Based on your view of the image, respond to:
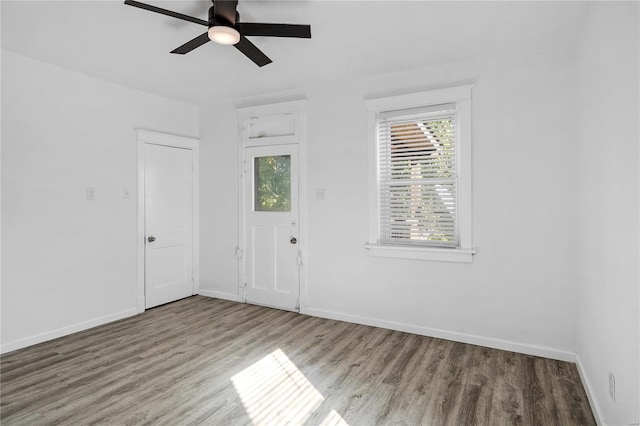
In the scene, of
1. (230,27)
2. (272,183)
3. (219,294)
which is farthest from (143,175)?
(230,27)

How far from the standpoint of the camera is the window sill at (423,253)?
3412 millimetres

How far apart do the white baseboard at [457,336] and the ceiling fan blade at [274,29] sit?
2921 millimetres

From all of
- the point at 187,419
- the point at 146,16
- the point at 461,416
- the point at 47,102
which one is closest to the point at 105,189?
the point at 47,102

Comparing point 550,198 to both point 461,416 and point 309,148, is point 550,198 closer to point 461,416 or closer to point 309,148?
point 461,416

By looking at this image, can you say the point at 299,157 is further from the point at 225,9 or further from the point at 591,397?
the point at 591,397

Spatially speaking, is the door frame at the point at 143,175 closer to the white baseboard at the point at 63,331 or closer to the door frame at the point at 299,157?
the white baseboard at the point at 63,331

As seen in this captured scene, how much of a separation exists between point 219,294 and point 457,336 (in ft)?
10.4

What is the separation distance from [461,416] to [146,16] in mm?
3542

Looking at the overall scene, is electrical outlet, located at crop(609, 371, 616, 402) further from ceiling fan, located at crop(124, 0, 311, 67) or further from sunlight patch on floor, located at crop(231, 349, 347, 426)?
ceiling fan, located at crop(124, 0, 311, 67)

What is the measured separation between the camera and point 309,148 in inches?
167

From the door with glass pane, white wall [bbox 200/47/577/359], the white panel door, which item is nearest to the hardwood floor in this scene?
white wall [bbox 200/47/577/359]

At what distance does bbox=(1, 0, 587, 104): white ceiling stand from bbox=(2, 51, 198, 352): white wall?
31cm

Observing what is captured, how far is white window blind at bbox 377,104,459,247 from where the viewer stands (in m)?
3.51

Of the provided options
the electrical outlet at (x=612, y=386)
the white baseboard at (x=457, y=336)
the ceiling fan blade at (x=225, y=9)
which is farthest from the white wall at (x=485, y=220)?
the ceiling fan blade at (x=225, y=9)
